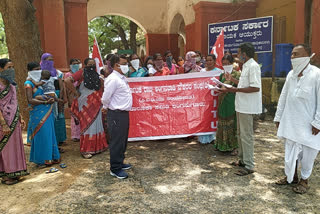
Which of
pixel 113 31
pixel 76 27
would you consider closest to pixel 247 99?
pixel 76 27

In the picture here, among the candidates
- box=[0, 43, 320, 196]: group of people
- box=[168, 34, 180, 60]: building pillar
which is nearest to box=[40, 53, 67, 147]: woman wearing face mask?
box=[0, 43, 320, 196]: group of people

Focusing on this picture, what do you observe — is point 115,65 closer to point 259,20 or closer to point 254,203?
point 254,203

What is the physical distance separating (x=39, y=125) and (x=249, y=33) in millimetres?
7641

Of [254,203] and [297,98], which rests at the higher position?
[297,98]

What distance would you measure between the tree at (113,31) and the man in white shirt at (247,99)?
14.1 meters

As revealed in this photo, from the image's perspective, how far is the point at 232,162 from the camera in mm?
4453

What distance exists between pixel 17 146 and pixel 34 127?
0.49 metres

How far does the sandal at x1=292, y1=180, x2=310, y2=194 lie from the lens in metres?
3.40

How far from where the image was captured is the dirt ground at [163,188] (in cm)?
315

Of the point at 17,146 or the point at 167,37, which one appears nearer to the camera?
the point at 17,146

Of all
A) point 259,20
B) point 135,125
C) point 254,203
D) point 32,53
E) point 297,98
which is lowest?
point 254,203

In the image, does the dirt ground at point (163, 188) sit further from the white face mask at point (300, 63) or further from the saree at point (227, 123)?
the white face mask at point (300, 63)

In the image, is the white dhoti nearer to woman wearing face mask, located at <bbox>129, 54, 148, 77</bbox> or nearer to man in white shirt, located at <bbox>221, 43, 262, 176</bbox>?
man in white shirt, located at <bbox>221, 43, 262, 176</bbox>

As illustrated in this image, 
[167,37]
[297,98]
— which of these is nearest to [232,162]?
[297,98]
